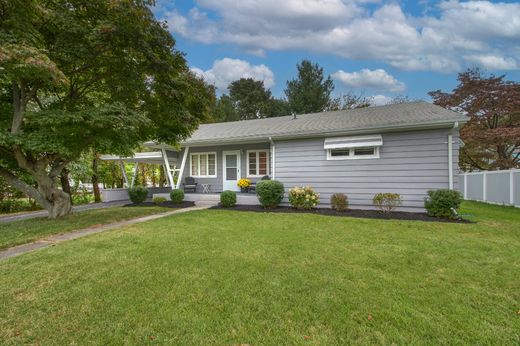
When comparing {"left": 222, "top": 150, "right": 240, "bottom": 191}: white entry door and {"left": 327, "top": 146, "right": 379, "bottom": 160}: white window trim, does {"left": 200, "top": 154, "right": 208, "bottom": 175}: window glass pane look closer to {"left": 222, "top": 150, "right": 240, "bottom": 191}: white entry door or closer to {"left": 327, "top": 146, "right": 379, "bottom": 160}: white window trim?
{"left": 222, "top": 150, "right": 240, "bottom": 191}: white entry door

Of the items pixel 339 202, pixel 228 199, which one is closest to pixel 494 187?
pixel 339 202

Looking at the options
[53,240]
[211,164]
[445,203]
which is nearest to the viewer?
[53,240]

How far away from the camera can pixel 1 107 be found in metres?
7.23

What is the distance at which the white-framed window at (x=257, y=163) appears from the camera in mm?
12391

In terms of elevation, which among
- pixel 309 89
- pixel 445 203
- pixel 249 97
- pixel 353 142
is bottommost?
pixel 445 203

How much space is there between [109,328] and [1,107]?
7972 millimetres

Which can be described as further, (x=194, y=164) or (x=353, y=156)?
(x=194, y=164)

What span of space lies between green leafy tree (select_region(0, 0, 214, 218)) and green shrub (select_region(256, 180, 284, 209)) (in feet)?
10.8

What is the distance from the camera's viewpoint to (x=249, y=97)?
33.7 m

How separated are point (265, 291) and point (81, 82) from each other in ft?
26.5

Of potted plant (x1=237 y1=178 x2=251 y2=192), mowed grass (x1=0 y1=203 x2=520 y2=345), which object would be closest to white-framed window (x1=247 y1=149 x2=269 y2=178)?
potted plant (x1=237 y1=178 x2=251 y2=192)

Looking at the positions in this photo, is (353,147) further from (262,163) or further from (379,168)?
(262,163)

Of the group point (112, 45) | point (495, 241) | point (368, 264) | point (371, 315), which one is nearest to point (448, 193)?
point (495, 241)

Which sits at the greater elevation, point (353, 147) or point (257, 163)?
point (353, 147)
